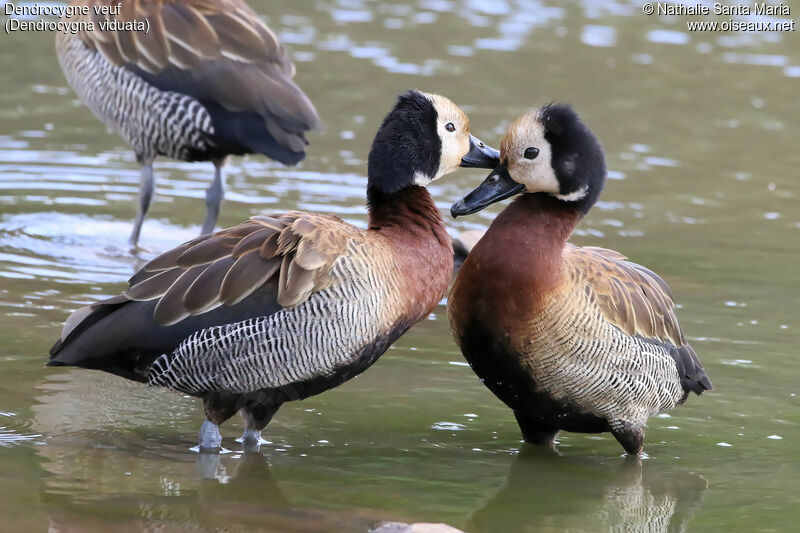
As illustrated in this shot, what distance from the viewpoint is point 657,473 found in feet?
23.5

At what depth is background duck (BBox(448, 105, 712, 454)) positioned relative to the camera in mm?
6871

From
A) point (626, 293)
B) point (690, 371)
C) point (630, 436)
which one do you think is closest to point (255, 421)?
point (630, 436)

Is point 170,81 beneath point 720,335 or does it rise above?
above

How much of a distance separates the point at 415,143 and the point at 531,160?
24.6 inches

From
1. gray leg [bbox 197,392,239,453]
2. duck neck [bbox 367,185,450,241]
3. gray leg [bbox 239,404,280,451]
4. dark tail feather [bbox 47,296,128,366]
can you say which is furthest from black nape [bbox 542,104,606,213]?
dark tail feather [bbox 47,296,128,366]

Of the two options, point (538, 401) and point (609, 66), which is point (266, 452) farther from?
point (609, 66)

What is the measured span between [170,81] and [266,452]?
4.33 metres

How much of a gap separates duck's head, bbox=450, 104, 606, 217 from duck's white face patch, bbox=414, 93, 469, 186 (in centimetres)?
37

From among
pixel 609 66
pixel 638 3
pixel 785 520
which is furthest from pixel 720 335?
pixel 638 3

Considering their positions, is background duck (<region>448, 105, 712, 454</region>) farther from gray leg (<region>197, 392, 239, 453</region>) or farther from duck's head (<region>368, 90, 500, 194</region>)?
gray leg (<region>197, 392, 239, 453</region>)

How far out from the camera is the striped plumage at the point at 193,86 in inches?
408

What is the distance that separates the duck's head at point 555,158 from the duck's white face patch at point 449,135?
371 mm

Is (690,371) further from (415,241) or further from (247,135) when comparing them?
(247,135)

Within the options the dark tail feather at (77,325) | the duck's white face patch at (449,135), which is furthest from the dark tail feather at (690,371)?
the dark tail feather at (77,325)
